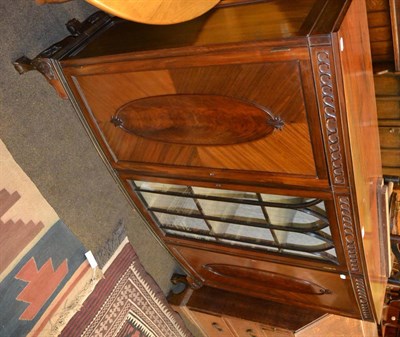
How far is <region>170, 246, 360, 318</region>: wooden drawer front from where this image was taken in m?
1.08

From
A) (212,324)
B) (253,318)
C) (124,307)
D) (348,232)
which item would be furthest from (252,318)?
(348,232)

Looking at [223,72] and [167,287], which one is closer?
[223,72]

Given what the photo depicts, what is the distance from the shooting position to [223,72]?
67 cm

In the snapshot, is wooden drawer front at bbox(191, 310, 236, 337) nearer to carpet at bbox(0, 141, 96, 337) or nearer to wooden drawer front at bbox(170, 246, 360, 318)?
wooden drawer front at bbox(170, 246, 360, 318)

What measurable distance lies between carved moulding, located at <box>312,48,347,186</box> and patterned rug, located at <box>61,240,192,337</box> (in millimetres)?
880

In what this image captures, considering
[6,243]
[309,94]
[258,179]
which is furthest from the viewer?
[6,243]

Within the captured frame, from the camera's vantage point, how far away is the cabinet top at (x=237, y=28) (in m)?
0.61

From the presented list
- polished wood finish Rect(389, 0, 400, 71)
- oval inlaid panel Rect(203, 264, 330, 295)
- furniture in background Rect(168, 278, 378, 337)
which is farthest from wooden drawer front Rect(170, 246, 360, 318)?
polished wood finish Rect(389, 0, 400, 71)

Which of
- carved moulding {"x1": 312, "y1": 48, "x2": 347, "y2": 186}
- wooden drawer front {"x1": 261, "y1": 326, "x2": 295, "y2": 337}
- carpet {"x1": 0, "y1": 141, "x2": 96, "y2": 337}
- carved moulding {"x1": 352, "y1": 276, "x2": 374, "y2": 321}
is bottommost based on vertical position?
carpet {"x1": 0, "y1": 141, "x2": 96, "y2": 337}

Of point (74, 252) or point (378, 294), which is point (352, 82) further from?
point (74, 252)

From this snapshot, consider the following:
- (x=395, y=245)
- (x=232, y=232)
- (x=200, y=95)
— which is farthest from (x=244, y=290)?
(x=200, y=95)

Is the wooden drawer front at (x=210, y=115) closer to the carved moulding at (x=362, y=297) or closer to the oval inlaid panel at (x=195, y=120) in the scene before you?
the oval inlaid panel at (x=195, y=120)

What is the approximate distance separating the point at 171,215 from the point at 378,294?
0.57m

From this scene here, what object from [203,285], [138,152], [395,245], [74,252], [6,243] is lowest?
[6,243]
